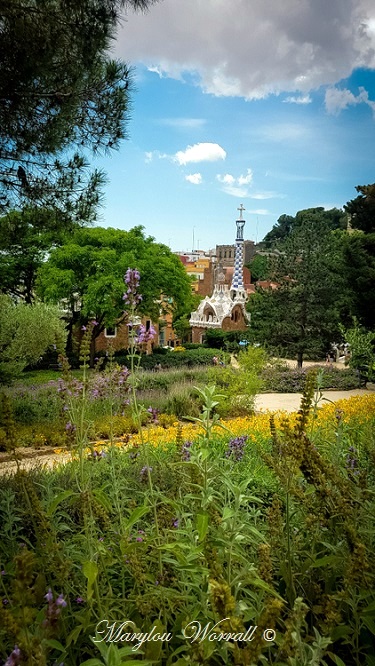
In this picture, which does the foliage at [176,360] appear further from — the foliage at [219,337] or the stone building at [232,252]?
the stone building at [232,252]

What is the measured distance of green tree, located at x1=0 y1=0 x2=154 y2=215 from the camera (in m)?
4.96

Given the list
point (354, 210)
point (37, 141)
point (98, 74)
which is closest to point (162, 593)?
point (37, 141)

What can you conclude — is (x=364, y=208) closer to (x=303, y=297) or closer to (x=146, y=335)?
(x=303, y=297)

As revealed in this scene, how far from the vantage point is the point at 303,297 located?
71.3 feet

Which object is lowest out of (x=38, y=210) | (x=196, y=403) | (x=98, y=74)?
(x=196, y=403)

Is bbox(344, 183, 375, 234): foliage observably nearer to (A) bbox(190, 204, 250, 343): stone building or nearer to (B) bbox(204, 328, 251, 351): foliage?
(B) bbox(204, 328, 251, 351): foliage

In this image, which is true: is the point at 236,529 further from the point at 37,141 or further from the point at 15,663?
the point at 37,141

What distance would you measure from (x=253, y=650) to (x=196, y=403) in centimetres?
969

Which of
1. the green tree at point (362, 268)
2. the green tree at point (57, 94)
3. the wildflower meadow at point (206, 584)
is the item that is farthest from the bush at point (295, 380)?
the wildflower meadow at point (206, 584)

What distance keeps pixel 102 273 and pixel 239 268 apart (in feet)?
70.4

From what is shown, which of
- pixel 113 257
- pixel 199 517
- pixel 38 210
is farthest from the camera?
pixel 113 257

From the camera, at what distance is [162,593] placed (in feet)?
5.21

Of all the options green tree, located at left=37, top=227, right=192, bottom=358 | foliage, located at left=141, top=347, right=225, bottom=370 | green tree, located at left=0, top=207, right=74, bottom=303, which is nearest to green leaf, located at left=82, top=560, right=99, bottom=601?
green tree, located at left=0, top=207, right=74, bottom=303

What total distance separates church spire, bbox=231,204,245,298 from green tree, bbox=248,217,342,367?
1564cm
